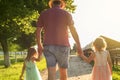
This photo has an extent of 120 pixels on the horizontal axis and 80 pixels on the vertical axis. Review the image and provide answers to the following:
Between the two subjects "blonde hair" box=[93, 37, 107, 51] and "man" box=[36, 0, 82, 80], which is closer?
"man" box=[36, 0, 82, 80]

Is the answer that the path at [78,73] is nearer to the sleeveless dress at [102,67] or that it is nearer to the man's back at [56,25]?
the sleeveless dress at [102,67]

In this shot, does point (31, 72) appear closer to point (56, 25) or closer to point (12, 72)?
point (56, 25)

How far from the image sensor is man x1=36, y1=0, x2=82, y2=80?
324 inches

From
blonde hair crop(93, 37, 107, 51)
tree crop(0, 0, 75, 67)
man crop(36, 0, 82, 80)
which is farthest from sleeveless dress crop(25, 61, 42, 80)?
tree crop(0, 0, 75, 67)

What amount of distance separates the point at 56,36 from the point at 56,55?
1.25 feet

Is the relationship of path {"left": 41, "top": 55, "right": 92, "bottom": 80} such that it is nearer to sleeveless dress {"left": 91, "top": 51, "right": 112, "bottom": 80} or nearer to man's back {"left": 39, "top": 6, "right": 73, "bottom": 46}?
sleeveless dress {"left": 91, "top": 51, "right": 112, "bottom": 80}

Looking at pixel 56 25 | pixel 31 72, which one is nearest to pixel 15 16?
pixel 31 72

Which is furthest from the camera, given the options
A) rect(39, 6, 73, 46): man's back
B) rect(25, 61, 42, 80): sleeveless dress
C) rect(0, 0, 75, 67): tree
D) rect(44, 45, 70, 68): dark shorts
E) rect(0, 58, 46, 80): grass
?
rect(0, 0, 75, 67): tree

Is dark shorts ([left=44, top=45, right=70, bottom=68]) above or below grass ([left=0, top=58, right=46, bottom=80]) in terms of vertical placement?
above

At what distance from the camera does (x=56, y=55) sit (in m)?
8.27

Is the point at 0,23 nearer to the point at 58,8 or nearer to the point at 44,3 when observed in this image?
the point at 44,3

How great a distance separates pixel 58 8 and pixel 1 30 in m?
24.7

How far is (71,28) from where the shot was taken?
28.0 feet

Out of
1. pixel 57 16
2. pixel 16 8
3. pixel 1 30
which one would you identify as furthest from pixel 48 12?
pixel 1 30
